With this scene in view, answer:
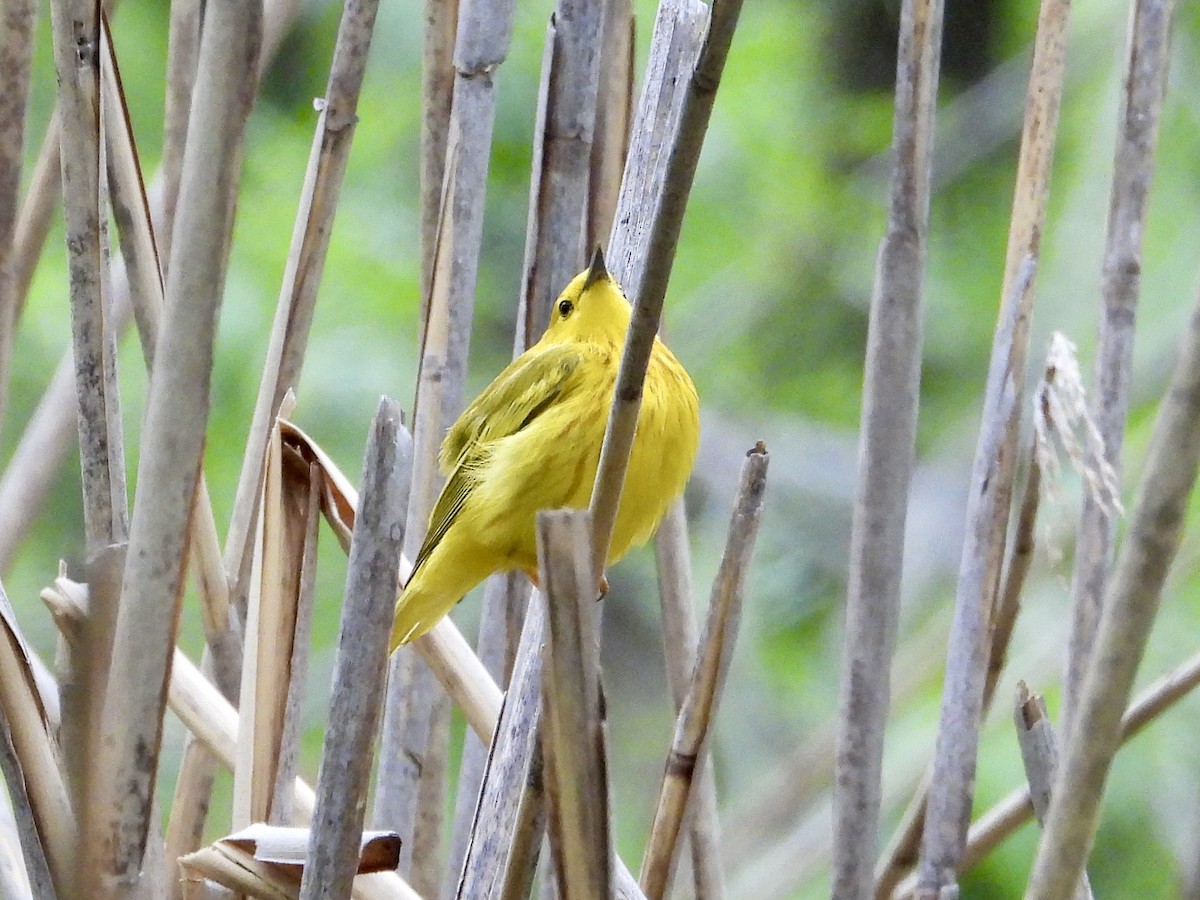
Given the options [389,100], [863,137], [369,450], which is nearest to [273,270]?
[389,100]

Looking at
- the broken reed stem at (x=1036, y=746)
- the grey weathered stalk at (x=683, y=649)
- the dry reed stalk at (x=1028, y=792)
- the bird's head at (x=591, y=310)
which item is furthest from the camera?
the bird's head at (x=591, y=310)

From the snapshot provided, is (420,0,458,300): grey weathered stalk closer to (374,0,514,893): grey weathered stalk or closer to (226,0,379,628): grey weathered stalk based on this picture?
(374,0,514,893): grey weathered stalk

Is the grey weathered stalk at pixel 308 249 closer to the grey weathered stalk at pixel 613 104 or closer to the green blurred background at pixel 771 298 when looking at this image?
the grey weathered stalk at pixel 613 104

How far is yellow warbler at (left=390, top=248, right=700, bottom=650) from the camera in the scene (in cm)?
177

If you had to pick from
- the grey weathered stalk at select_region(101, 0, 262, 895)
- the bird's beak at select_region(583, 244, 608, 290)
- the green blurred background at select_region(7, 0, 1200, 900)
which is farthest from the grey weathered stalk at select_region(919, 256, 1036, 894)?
the green blurred background at select_region(7, 0, 1200, 900)

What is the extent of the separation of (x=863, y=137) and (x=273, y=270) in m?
1.83

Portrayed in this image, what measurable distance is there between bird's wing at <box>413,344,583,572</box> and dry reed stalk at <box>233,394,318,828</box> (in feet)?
2.04

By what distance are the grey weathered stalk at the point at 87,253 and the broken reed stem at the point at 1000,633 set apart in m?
0.93

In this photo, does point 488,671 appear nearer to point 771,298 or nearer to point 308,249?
point 308,249

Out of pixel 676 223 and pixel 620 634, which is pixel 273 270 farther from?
pixel 676 223

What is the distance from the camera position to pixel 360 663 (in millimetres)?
933

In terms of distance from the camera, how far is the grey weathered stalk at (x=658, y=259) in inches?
29.0

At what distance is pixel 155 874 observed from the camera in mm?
944

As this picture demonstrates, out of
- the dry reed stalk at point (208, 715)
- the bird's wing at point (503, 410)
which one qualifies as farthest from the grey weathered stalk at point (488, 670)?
the dry reed stalk at point (208, 715)
